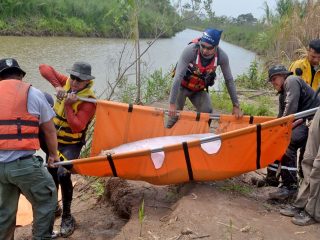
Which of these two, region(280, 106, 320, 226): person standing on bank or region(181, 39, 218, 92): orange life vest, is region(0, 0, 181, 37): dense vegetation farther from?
region(280, 106, 320, 226): person standing on bank

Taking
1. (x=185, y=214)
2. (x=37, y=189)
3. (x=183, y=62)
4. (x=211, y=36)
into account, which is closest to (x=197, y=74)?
(x=183, y=62)

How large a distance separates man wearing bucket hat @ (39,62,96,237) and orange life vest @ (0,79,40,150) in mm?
820

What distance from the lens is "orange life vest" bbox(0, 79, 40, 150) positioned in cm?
295

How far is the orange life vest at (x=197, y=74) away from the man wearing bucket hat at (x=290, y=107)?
2.53ft

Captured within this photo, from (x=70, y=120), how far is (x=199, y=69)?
1.58 meters

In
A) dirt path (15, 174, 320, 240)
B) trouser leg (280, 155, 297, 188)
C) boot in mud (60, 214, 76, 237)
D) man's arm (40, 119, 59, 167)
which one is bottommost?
boot in mud (60, 214, 76, 237)

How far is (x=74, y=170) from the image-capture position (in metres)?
3.85

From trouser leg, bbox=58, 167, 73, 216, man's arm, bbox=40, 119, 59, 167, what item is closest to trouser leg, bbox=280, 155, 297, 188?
trouser leg, bbox=58, 167, 73, 216

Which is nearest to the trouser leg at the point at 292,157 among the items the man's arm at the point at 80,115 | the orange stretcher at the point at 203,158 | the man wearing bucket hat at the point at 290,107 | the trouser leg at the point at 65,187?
the man wearing bucket hat at the point at 290,107

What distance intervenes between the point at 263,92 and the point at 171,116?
20.8 feet

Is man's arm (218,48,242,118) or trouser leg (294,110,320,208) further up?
man's arm (218,48,242,118)

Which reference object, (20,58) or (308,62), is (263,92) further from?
(20,58)

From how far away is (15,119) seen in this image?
296 centimetres

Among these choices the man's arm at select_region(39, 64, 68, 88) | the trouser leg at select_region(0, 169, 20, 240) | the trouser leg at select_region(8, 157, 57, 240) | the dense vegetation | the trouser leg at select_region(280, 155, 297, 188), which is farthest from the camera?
the dense vegetation
